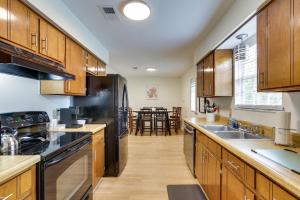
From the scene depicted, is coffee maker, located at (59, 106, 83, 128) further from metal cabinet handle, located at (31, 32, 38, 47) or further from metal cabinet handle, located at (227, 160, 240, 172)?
metal cabinet handle, located at (227, 160, 240, 172)

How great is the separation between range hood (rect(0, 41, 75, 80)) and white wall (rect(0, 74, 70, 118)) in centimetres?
7

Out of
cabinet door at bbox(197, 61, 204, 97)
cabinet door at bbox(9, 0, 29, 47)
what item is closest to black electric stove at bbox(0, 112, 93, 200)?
cabinet door at bbox(9, 0, 29, 47)

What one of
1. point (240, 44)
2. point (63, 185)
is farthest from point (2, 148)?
point (240, 44)

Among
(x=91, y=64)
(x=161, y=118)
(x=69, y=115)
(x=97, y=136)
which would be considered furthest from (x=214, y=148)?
(x=161, y=118)

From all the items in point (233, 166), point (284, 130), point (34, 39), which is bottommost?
point (233, 166)

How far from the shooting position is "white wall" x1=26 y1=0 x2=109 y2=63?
1.88 meters

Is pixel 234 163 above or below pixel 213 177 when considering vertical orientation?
above

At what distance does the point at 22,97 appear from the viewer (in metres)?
2.10

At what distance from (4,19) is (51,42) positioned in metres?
0.67

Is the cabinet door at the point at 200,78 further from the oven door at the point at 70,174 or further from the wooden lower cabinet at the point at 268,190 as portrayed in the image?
the wooden lower cabinet at the point at 268,190

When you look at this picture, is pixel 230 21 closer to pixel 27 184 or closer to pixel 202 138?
pixel 202 138

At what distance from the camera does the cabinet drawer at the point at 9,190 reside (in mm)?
953

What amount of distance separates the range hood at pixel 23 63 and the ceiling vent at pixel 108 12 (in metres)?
0.93

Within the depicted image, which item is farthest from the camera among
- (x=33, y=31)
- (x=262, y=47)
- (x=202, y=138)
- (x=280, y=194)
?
(x=202, y=138)
